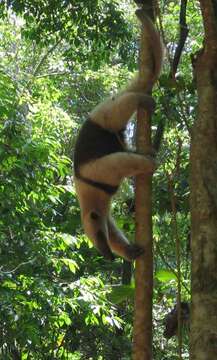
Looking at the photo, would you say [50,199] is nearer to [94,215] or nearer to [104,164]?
[94,215]

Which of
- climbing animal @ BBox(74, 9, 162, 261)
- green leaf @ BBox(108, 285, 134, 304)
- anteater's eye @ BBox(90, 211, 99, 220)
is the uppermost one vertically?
climbing animal @ BBox(74, 9, 162, 261)

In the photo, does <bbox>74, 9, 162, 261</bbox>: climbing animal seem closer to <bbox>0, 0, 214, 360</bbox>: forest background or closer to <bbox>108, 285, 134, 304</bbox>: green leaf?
<bbox>0, 0, 214, 360</bbox>: forest background

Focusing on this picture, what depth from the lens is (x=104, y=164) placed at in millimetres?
3459

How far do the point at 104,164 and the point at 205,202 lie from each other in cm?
153

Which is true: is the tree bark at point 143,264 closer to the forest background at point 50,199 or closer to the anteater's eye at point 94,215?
the forest background at point 50,199

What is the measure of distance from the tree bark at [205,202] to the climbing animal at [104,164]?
2.83 ft

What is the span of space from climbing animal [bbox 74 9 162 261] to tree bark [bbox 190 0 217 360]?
34.0 inches

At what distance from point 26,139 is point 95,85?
21.5ft

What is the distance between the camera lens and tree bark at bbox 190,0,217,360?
174 cm

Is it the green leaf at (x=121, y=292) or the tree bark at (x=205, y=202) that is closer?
the tree bark at (x=205, y=202)

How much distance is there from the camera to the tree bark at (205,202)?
68.6 inches

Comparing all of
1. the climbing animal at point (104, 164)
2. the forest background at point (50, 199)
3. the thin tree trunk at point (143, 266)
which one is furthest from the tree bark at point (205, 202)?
the climbing animal at point (104, 164)

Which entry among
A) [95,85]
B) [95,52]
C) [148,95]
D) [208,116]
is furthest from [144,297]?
[95,85]

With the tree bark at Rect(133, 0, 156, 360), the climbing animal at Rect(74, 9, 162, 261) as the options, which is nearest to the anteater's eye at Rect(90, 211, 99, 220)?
the climbing animal at Rect(74, 9, 162, 261)
